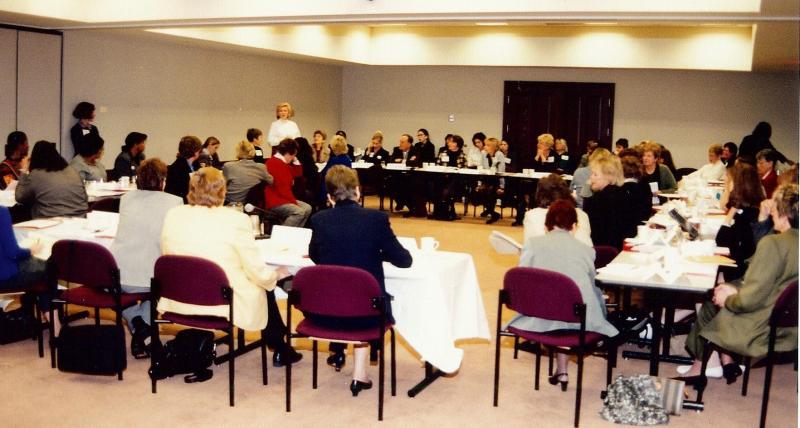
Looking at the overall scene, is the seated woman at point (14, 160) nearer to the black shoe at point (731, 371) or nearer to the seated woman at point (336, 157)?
the seated woman at point (336, 157)

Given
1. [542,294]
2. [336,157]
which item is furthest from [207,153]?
[542,294]

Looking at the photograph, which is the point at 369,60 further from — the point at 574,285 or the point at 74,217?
the point at 574,285

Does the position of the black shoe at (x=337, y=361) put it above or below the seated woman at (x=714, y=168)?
below

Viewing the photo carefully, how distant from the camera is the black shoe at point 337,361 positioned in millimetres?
5348

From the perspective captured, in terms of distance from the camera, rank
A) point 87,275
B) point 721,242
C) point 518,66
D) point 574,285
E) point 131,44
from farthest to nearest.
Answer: point 518,66
point 131,44
point 721,242
point 87,275
point 574,285

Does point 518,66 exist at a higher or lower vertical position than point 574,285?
higher

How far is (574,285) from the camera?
4.35 meters

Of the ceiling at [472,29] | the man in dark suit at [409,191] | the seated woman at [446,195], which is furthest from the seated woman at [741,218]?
the man in dark suit at [409,191]

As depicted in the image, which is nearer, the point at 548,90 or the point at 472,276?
the point at 472,276

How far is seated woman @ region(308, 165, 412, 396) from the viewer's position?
14.8 feet

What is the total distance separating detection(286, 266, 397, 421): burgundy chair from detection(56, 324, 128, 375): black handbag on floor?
1.24 metres

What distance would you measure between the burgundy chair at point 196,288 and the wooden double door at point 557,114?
11.7 meters

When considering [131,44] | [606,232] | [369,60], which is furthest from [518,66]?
[606,232]

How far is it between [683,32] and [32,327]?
472 inches
